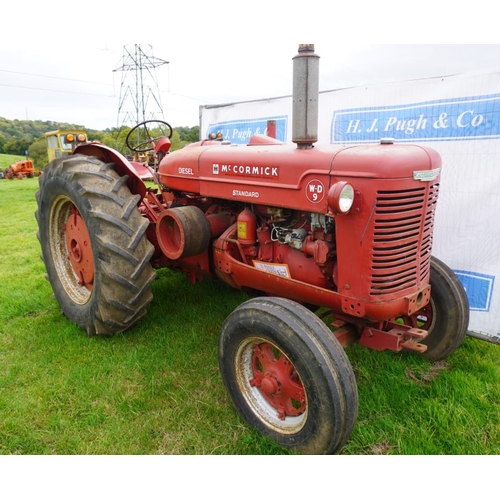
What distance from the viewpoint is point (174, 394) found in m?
2.96

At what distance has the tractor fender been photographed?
11.8 ft

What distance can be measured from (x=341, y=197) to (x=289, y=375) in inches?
40.8

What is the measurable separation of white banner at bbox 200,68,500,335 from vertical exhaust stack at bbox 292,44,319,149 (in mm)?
1895

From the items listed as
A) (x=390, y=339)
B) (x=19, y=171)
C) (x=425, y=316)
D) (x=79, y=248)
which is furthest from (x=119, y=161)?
(x=19, y=171)

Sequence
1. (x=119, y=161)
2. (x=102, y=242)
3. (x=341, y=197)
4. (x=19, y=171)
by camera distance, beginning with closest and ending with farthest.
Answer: (x=341, y=197) < (x=102, y=242) < (x=119, y=161) < (x=19, y=171)

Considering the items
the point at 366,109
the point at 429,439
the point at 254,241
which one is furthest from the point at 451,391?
the point at 366,109

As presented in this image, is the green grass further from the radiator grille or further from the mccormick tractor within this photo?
the radiator grille

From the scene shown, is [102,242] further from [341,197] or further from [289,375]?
[341,197]

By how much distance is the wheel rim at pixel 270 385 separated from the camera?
245cm

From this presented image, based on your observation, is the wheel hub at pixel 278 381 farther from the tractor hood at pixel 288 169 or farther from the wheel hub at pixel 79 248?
the wheel hub at pixel 79 248

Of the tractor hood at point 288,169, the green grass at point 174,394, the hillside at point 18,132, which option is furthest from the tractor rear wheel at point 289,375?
the hillside at point 18,132

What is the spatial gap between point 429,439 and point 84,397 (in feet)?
7.20

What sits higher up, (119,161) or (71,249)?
(119,161)

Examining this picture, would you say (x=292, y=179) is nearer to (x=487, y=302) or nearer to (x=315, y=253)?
(x=315, y=253)
